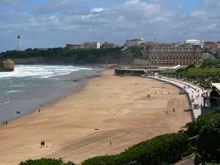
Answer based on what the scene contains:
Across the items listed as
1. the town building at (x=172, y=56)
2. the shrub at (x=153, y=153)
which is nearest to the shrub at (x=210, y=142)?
the shrub at (x=153, y=153)

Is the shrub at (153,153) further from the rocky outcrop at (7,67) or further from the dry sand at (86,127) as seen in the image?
the rocky outcrop at (7,67)

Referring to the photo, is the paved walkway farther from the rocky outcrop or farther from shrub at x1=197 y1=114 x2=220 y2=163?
the rocky outcrop

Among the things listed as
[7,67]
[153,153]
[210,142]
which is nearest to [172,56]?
[7,67]

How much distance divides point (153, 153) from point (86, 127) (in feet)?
46.4

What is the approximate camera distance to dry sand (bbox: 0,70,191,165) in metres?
19.4

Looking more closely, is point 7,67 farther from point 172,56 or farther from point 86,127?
point 86,127

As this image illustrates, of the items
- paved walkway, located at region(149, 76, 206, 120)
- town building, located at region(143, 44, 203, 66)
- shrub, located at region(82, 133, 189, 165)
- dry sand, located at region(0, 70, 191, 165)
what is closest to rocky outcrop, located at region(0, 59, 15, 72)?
town building, located at region(143, 44, 203, 66)

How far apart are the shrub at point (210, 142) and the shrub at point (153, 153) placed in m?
1.65

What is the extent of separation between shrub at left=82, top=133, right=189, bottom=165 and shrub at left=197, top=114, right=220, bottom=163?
165 cm

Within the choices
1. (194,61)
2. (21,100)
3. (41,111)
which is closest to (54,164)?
(41,111)

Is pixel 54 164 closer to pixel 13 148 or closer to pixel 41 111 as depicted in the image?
pixel 13 148

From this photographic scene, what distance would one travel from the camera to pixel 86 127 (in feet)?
84.7

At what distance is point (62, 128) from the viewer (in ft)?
84.5

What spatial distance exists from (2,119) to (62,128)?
8.15m
